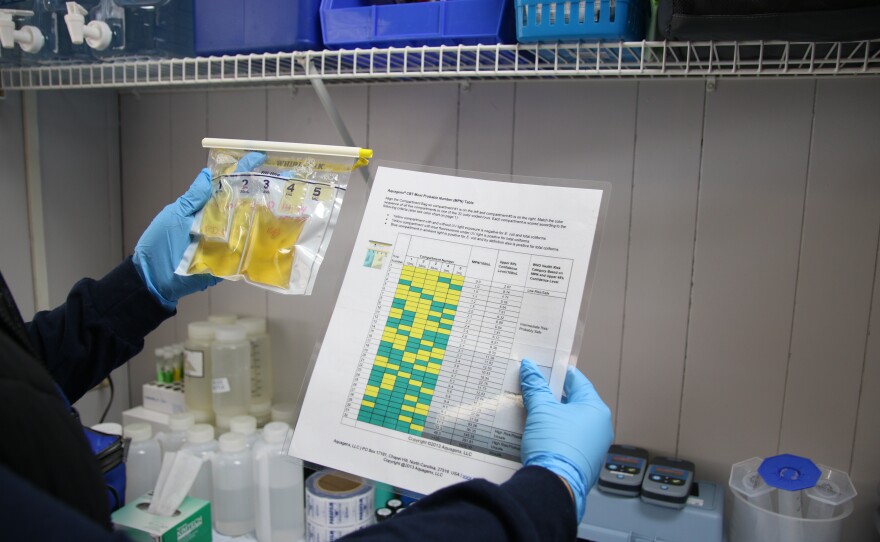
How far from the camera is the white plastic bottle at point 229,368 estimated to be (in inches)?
59.6

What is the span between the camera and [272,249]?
0.89 meters

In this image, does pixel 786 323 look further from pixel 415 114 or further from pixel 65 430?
pixel 65 430

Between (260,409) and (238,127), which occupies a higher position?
(238,127)

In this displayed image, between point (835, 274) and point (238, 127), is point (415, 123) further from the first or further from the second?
point (835, 274)

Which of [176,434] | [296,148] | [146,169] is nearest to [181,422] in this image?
[176,434]

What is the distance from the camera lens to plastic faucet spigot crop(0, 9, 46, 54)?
121cm

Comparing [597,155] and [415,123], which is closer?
[597,155]

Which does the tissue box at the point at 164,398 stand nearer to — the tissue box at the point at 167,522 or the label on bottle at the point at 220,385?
the label on bottle at the point at 220,385

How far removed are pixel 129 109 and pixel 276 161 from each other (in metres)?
1.07

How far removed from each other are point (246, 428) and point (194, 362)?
0.23m

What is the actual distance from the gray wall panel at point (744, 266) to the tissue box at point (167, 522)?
3.32 feet

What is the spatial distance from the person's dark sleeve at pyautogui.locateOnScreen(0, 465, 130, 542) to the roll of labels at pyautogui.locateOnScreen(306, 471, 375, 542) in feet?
2.79

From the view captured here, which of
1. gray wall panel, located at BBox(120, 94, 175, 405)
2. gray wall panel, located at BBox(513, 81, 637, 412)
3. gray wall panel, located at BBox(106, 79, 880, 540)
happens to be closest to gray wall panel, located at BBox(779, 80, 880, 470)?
gray wall panel, located at BBox(106, 79, 880, 540)

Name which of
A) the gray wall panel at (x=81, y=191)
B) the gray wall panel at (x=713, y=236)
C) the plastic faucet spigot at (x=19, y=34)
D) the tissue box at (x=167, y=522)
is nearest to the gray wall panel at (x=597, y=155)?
the gray wall panel at (x=713, y=236)
